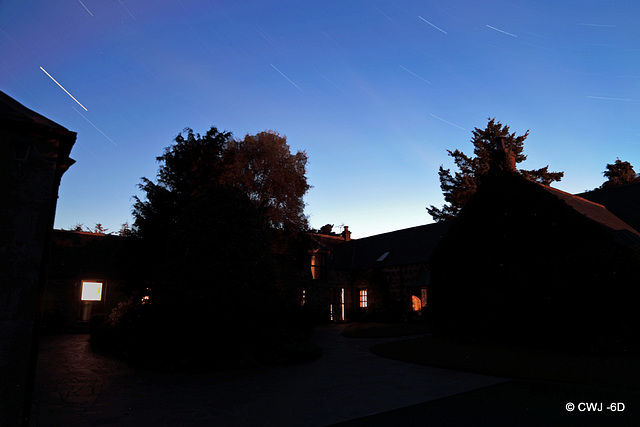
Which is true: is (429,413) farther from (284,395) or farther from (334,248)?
(334,248)

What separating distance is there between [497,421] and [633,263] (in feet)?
29.0

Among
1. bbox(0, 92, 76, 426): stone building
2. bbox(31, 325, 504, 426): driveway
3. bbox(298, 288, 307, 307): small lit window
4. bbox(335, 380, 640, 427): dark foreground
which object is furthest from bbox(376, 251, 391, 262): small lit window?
bbox(0, 92, 76, 426): stone building

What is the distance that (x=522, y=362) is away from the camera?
33.3 ft

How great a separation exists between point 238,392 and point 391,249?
22.5 metres

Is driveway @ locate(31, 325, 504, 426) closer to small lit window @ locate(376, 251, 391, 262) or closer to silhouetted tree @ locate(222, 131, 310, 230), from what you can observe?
silhouetted tree @ locate(222, 131, 310, 230)

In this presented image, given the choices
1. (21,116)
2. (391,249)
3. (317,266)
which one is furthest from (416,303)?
(21,116)

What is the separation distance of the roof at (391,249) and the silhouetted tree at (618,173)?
26.7 m

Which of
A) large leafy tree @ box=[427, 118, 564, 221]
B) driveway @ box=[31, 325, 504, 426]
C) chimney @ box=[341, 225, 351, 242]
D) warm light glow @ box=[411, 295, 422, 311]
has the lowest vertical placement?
driveway @ box=[31, 325, 504, 426]

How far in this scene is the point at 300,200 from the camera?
76.7 ft

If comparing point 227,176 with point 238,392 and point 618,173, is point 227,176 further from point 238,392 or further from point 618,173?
point 618,173

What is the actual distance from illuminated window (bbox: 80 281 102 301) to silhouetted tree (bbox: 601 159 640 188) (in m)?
47.7

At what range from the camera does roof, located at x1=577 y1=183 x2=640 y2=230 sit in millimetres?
18266

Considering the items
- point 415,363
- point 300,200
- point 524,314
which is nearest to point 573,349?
point 524,314

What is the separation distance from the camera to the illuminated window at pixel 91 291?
854 inches
